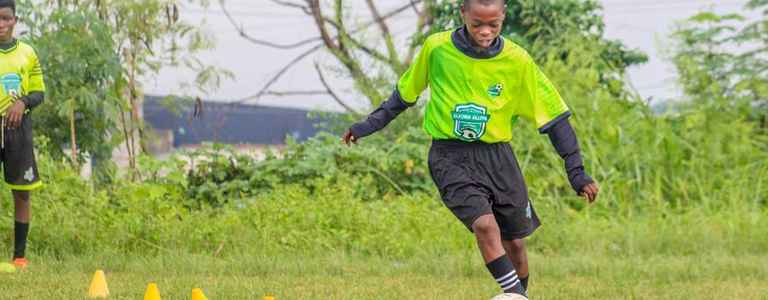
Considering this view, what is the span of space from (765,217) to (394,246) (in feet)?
10.4

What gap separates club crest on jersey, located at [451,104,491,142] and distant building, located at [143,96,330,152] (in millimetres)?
5243

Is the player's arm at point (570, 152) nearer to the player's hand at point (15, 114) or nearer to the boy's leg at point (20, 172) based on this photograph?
the player's hand at point (15, 114)

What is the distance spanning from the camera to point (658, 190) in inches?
372

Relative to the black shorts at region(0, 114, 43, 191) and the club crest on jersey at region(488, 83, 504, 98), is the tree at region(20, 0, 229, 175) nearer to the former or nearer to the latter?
the black shorts at region(0, 114, 43, 191)

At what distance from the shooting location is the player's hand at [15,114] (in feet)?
23.4

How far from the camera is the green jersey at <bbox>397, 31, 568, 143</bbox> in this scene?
17.4 feet

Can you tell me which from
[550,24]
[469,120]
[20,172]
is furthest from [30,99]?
[550,24]

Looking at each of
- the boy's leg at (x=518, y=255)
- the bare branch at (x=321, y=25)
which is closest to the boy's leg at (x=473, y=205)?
the boy's leg at (x=518, y=255)

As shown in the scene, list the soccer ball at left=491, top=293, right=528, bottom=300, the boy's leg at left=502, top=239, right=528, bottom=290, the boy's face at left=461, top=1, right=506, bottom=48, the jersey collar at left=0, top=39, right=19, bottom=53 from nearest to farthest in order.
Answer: the soccer ball at left=491, top=293, right=528, bottom=300 < the boy's face at left=461, top=1, right=506, bottom=48 < the boy's leg at left=502, top=239, right=528, bottom=290 < the jersey collar at left=0, top=39, right=19, bottom=53

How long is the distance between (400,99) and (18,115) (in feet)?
9.54

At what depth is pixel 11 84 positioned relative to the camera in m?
7.26

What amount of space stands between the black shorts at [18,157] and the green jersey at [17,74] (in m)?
0.16

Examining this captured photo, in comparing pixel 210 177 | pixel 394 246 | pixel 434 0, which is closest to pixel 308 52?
pixel 434 0

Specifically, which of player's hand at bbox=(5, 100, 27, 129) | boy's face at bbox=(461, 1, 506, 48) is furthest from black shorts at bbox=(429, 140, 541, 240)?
player's hand at bbox=(5, 100, 27, 129)
